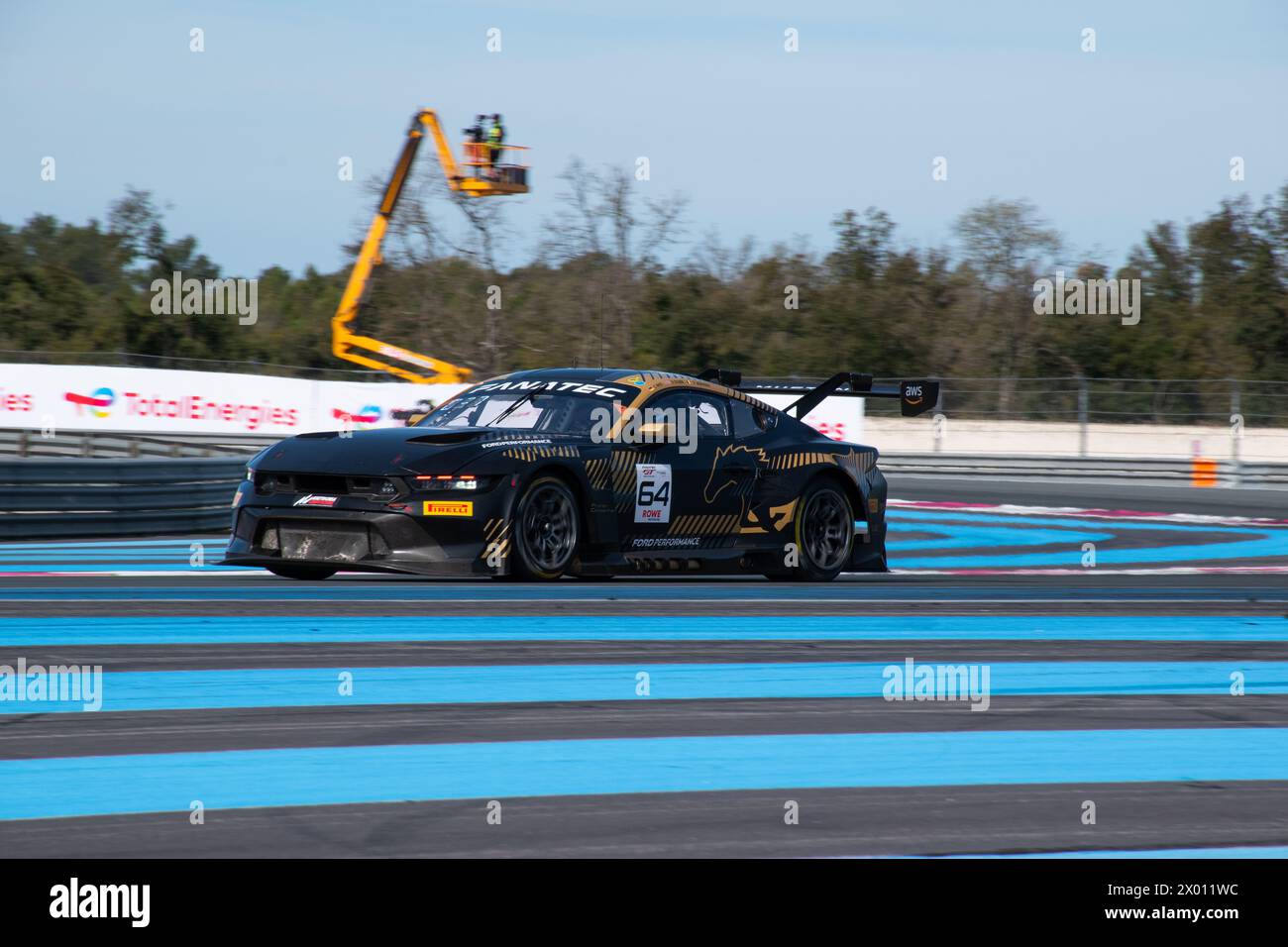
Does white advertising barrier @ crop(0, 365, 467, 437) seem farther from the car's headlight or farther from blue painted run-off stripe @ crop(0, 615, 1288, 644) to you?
blue painted run-off stripe @ crop(0, 615, 1288, 644)

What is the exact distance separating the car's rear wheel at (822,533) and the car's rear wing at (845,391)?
0.63m

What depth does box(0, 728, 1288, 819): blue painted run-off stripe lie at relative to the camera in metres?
4.51

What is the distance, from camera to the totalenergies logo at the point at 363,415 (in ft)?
110

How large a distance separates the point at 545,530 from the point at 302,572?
1.62 m

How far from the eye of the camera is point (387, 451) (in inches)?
372

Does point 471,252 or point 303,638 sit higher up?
point 471,252

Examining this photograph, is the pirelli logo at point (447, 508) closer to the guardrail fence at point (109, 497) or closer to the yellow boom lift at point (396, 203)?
the guardrail fence at point (109, 497)

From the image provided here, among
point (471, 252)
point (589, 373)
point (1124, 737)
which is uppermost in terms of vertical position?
point (471, 252)

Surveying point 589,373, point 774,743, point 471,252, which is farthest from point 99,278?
point 774,743

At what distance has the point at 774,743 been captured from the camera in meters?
5.38

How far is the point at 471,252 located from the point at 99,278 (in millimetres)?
22912

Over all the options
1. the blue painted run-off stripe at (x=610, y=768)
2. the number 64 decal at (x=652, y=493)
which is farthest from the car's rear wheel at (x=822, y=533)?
the blue painted run-off stripe at (x=610, y=768)

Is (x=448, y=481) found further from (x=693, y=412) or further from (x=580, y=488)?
(x=693, y=412)
